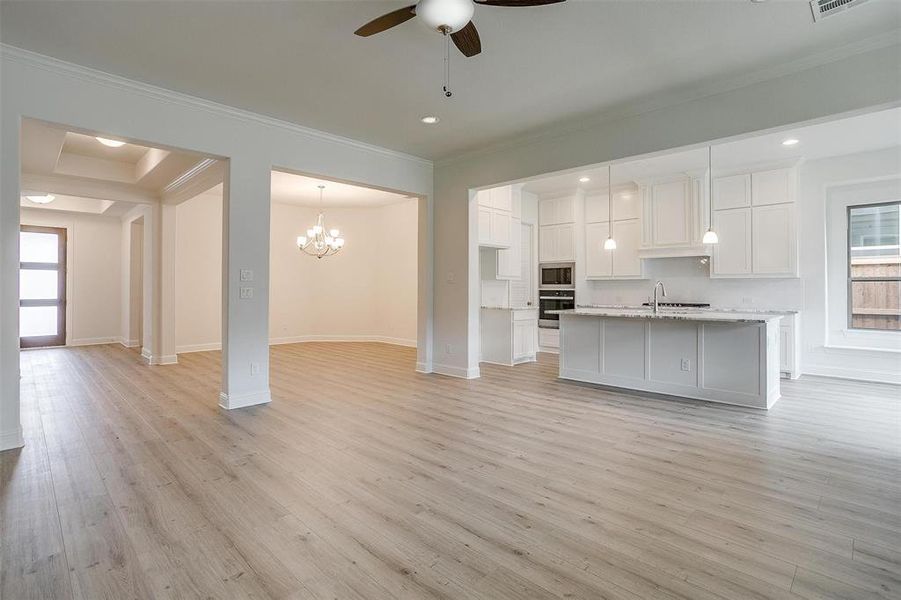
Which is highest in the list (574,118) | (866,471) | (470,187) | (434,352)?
(574,118)

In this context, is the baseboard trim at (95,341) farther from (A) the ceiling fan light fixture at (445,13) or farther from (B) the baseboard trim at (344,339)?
(A) the ceiling fan light fixture at (445,13)

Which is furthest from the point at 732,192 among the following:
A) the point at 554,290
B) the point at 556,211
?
the point at 554,290

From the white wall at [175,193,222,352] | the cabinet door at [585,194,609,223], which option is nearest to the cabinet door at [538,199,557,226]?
the cabinet door at [585,194,609,223]

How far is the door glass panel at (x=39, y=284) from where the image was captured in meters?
8.86

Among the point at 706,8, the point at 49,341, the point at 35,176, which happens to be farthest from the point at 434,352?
the point at 49,341

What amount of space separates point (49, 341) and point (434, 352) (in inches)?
331

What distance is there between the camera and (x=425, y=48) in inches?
130

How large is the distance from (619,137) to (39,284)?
11.1 meters

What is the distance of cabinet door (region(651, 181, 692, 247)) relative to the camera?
22.6ft

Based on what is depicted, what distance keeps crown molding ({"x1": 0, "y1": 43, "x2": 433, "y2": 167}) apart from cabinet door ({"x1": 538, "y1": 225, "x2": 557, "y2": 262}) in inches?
163

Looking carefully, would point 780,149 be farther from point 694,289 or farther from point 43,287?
point 43,287

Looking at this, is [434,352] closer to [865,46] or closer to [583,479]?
[583,479]

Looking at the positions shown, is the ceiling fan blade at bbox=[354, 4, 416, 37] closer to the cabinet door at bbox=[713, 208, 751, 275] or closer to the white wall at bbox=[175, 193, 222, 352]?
the cabinet door at bbox=[713, 208, 751, 275]

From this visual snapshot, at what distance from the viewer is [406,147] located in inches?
224
